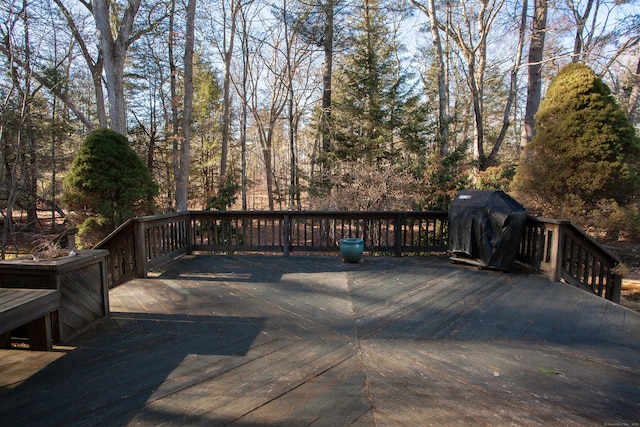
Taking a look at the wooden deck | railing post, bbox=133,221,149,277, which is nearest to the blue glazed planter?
the wooden deck

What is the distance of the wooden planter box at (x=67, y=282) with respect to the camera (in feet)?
7.73

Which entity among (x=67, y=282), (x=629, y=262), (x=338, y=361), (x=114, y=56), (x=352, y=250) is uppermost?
(x=114, y=56)

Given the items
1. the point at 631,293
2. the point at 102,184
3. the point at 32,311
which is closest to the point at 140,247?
the point at 32,311

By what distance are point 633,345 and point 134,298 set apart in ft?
13.6

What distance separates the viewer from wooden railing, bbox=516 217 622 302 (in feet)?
12.7

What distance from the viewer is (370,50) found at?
9.74m

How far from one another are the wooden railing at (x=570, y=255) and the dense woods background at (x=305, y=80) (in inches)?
76.3

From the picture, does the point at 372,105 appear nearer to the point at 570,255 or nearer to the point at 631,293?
the point at 570,255

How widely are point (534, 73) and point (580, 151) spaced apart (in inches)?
171

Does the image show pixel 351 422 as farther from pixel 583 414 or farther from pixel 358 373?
pixel 583 414

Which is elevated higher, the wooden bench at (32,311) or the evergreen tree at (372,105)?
the evergreen tree at (372,105)

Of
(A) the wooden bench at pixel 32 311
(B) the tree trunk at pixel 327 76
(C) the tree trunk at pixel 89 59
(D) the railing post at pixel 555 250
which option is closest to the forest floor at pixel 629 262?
(D) the railing post at pixel 555 250

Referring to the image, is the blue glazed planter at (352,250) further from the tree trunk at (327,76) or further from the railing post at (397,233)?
the tree trunk at (327,76)

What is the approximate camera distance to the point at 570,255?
399cm
